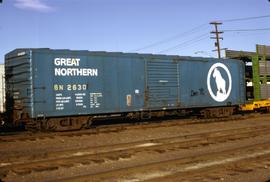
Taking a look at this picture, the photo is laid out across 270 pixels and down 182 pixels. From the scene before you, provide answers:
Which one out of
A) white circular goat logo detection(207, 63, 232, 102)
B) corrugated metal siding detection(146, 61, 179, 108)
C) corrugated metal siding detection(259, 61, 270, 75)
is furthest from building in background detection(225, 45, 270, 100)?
corrugated metal siding detection(146, 61, 179, 108)

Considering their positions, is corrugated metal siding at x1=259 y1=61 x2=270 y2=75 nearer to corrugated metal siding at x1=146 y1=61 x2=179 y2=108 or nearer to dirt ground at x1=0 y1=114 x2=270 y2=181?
corrugated metal siding at x1=146 y1=61 x2=179 y2=108

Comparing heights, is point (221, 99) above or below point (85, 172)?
above

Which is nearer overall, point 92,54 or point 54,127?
point 54,127

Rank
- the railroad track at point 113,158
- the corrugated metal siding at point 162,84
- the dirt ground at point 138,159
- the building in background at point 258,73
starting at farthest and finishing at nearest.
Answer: the building in background at point 258,73 < the corrugated metal siding at point 162,84 < the railroad track at point 113,158 < the dirt ground at point 138,159

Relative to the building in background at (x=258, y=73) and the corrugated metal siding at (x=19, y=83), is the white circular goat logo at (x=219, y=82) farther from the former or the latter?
the corrugated metal siding at (x=19, y=83)

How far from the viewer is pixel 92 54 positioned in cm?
1719

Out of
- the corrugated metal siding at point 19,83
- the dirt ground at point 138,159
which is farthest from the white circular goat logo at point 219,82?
the corrugated metal siding at point 19,83

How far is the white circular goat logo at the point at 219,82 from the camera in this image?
2178 centimetres

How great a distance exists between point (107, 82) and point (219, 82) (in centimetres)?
751

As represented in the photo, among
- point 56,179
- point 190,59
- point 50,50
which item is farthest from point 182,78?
point 56,179

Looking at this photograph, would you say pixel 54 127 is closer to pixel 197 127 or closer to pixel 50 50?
pixel 50 50

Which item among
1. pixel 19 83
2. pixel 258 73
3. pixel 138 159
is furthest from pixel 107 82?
pixel 258 73

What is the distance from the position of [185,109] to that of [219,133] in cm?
619

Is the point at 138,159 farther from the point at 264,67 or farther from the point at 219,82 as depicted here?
the point at 264,67
